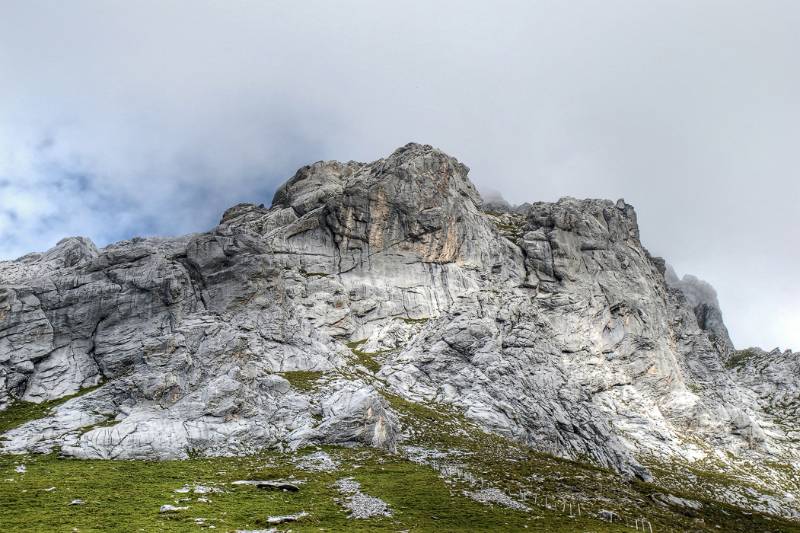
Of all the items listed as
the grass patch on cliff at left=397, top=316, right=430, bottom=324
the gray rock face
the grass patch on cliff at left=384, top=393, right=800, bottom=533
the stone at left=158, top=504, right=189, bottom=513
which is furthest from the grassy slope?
the grass patch on cliff at left=397, top=316, right=430, bottom=324

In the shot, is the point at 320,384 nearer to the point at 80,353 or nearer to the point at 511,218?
the point at 80,353

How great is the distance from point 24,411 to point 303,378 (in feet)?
130

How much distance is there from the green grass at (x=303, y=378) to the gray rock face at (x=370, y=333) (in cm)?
144

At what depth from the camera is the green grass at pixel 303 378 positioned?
87.5 meters

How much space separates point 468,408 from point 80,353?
214ft

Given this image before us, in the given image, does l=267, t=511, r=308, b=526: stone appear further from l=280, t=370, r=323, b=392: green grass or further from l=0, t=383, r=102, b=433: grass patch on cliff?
l=0, t=383, r=102, b=433: grass patch on cliff

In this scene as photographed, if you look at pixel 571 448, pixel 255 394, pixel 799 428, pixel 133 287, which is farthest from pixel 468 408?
pixel 799 428

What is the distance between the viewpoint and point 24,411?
7894 cm

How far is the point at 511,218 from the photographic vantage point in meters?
180

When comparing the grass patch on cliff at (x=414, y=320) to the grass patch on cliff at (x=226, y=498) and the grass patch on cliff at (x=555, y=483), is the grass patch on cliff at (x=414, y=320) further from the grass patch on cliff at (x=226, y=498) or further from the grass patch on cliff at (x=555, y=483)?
the grass patch on cliff at (x=226, y=498)

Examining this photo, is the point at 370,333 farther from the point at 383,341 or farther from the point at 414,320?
the point at 414,320

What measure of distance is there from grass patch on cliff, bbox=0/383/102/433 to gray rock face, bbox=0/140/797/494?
2162mm

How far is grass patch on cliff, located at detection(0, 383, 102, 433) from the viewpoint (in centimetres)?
7444

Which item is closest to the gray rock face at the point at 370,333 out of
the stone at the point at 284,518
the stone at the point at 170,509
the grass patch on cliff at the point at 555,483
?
the grass patch on cliff at the point at 555,483
